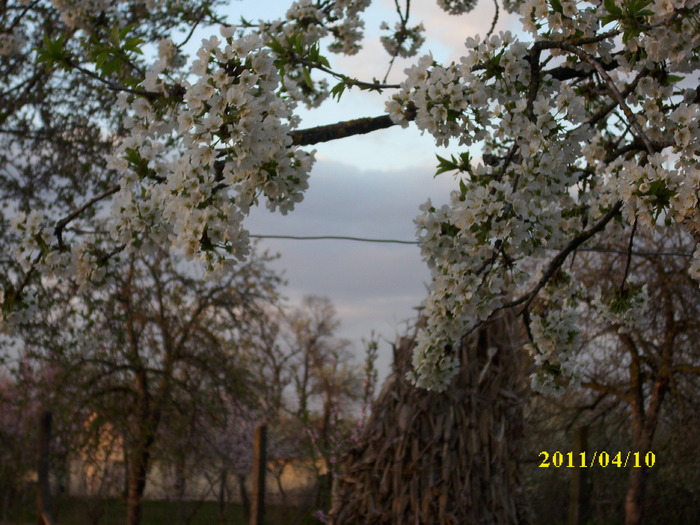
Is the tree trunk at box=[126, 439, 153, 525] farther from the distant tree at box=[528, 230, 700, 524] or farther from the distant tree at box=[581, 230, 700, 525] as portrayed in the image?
the distant tree at box=[581, 230, 700, 525]

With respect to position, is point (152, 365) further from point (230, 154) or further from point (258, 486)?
→ point (230, 154)

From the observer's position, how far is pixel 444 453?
4.29 meters

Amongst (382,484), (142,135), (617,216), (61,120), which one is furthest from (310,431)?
(142,135)

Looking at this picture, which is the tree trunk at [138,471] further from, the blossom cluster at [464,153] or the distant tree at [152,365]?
the blossom cluster at [464,153]

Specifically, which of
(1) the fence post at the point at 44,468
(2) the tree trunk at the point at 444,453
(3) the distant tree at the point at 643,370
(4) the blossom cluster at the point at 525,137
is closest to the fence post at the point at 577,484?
(2) the tree trunk at the point at 444,453

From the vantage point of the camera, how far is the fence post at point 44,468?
21.2ft

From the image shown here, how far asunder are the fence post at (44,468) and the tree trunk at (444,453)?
10.1 feet

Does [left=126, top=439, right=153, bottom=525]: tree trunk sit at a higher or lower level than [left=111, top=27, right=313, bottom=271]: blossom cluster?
lower

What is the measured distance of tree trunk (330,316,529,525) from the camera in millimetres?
4234

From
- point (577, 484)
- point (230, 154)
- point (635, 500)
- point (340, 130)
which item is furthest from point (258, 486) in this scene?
point (635, 500)

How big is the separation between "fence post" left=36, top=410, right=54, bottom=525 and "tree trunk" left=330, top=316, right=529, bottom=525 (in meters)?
3.09

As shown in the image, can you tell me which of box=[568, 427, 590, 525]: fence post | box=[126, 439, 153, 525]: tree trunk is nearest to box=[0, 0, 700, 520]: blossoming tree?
box=[568, 427, 590, 525]: fence post

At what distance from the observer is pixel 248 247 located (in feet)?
7.78

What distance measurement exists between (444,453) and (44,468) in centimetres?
386
